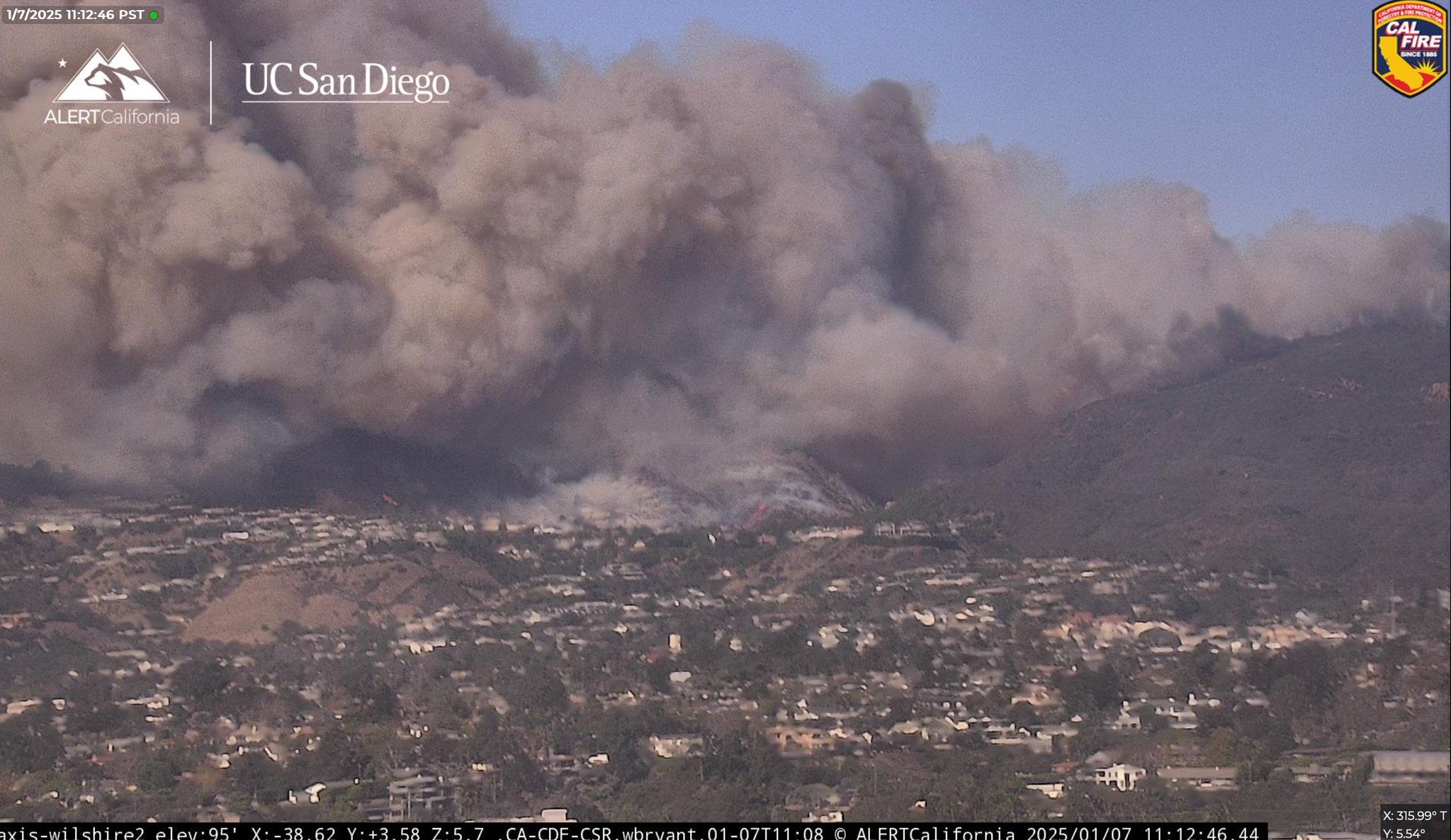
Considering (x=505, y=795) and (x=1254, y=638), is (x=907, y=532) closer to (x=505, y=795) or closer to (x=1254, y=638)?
(x=1254, y=638)

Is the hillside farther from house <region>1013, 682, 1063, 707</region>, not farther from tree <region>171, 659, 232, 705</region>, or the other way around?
tree <region>171, 659, 232, 705</region>

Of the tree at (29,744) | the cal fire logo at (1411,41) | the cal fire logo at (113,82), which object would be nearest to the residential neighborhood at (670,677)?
the tree at (29,744)

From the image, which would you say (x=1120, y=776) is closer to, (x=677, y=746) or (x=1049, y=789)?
(x=1049, y=789)

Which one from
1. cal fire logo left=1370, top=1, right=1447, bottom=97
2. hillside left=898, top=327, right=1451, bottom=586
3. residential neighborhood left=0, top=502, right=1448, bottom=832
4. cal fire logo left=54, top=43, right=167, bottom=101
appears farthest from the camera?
hillside left=898, top=327, right=1451, bottom=586

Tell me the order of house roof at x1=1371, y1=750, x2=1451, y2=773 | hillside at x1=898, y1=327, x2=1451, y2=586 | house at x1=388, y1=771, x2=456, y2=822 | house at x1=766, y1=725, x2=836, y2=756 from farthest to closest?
hillside at x1=898, y1=327, x2=1451, y2=586, house at x1=766, y1=725, x2=836, y2=756, house roof at x1=1371, y1=750, x2=1451, y2=773, house at x1=388, y1=771, x2=456, y2=822

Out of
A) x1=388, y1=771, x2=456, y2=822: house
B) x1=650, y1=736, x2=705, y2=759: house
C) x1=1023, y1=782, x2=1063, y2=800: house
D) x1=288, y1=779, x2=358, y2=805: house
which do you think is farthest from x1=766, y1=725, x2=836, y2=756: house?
x1=288, y1=779, x2=358, y2=805: house

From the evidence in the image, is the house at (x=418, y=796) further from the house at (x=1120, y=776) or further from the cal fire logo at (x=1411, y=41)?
the cal fire logo at (x=1411, y=41)
